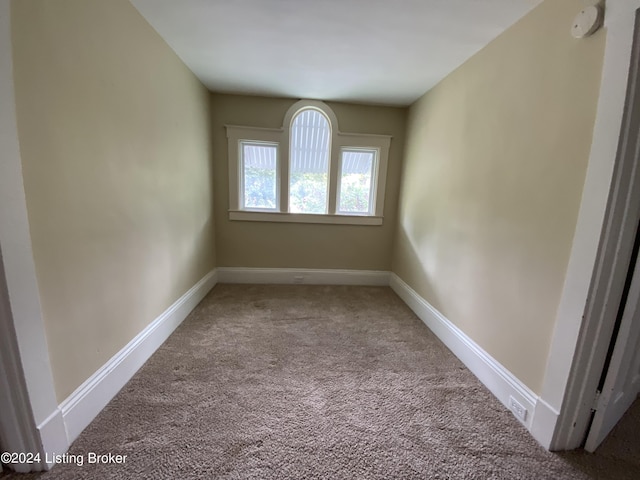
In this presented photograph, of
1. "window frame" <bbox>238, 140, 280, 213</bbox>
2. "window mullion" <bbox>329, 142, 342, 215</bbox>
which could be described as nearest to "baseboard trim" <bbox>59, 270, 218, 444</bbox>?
"window frame" <bbox>238, 140, 280, 213</bbox>

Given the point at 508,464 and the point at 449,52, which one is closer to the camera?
the point at 508,464

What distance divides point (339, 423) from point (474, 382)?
994 millimetres

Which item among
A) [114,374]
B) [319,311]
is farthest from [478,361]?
[114,374]

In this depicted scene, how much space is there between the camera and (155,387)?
1.60 metres

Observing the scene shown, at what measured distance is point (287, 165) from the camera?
3.24 meters

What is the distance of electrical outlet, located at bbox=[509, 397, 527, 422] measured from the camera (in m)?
1.42

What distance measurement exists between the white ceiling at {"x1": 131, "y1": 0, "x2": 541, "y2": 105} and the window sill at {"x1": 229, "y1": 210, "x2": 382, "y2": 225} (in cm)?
143

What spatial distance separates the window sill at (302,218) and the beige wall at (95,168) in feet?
3.56

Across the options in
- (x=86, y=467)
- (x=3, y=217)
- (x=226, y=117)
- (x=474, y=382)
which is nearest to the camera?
(x=3, y=217)

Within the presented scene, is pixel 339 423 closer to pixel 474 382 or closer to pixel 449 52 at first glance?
pixel 474 382

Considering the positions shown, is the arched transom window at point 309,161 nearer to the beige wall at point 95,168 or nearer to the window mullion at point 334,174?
the window mullion at point 334,174

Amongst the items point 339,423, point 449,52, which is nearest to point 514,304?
point 339,423

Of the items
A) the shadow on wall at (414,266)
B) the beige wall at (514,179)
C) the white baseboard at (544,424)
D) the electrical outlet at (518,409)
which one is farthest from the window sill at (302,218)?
the white baseboard at (544,424)

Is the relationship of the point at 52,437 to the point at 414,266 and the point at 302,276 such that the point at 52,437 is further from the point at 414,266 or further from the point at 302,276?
the point at 414,266
